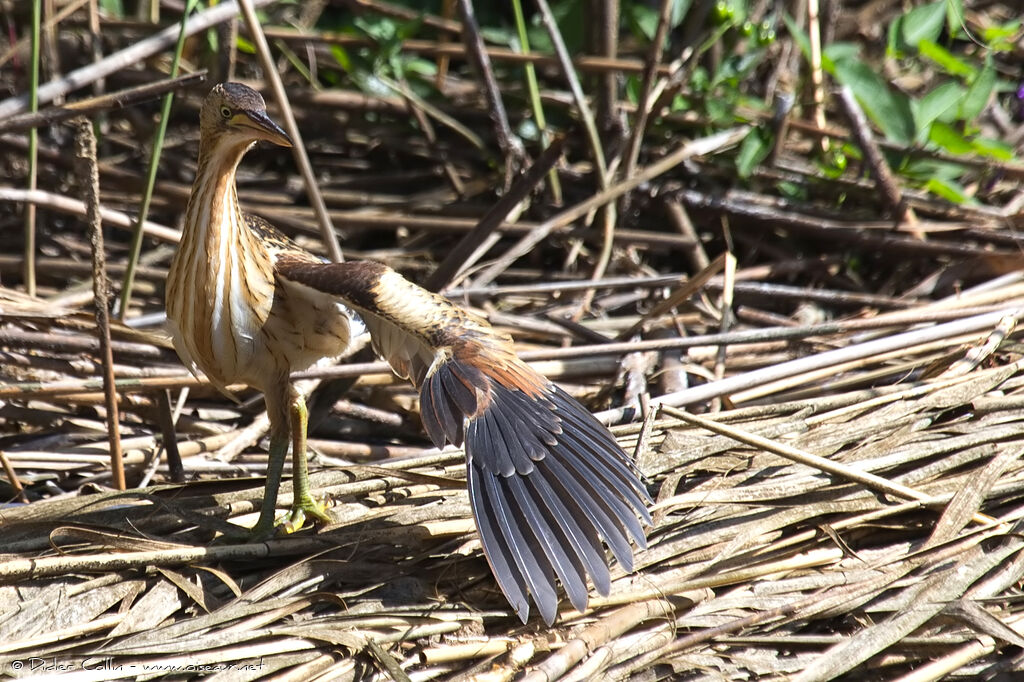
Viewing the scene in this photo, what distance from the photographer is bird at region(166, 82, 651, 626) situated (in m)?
2.48

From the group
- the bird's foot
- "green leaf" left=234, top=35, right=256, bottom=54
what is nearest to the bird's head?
the bird's foot

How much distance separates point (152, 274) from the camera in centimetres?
438

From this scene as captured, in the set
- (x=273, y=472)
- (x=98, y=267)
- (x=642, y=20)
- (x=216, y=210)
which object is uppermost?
(x=642, y=20)

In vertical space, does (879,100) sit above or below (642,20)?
below

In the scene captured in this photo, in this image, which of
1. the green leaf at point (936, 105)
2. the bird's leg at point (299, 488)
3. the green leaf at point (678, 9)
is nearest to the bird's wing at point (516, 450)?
the bird's leg at point (299, 488)

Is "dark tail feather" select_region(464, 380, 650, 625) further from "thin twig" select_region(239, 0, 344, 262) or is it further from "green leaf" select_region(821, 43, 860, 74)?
"green leaf" select_region(821, 43, 860, 74)

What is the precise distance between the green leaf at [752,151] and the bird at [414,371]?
6.30 feet

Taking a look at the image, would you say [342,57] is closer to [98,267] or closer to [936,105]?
[98,267]

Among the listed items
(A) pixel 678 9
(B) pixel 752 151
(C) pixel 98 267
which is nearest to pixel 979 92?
(B) pixel 752 151

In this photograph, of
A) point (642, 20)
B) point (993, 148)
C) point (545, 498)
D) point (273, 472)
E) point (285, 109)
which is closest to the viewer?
point (545, 498)

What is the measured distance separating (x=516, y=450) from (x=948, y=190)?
105 inches

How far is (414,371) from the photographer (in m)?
3.14

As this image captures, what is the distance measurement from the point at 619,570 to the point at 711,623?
25cm

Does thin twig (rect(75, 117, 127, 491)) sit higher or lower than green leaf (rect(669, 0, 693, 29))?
lower
